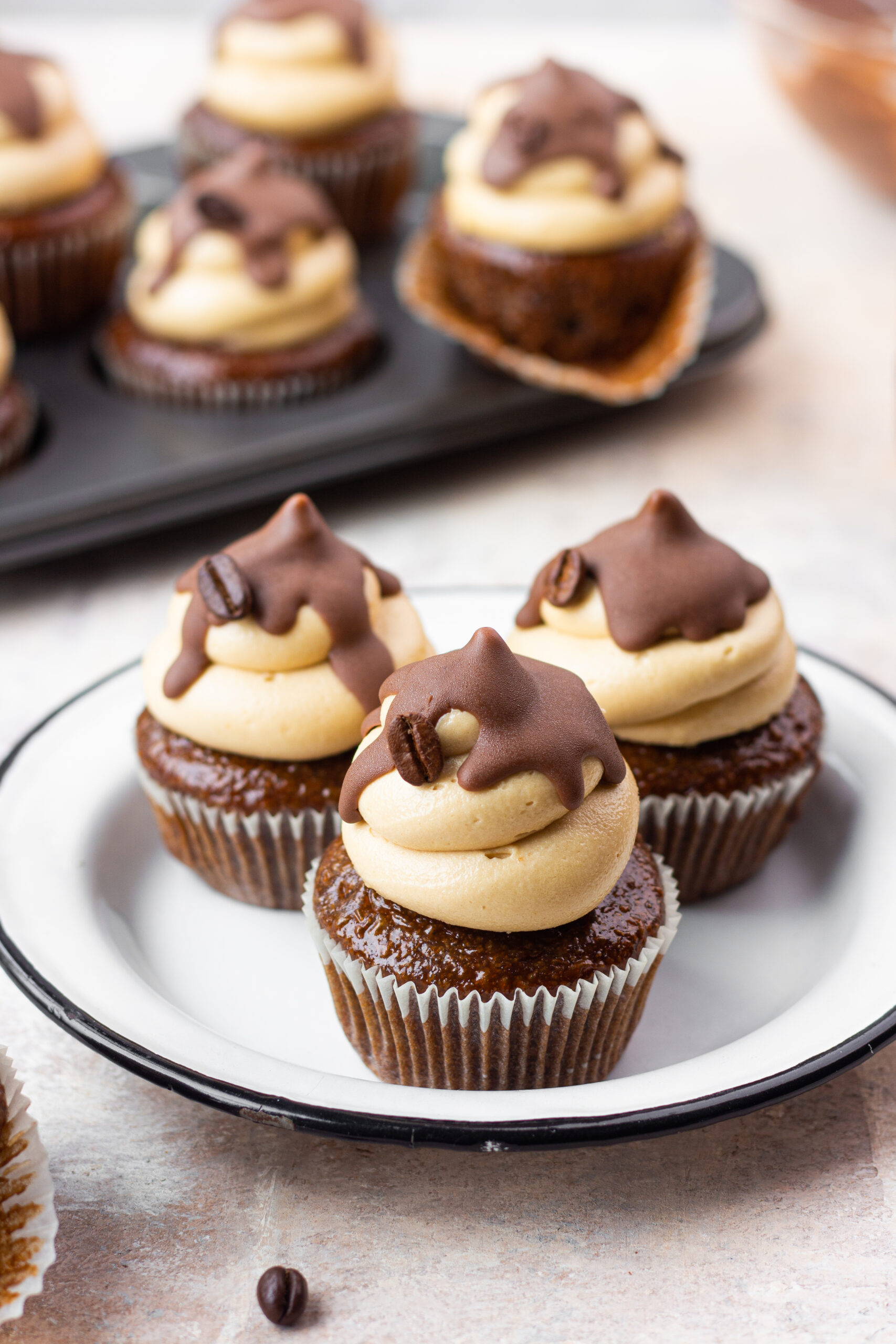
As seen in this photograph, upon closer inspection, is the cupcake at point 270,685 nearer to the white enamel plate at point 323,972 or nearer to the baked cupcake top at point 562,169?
the white enamel plate at point 323,972

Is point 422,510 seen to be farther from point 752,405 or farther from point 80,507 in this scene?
point 752,405

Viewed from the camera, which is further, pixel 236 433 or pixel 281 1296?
pixel 236 433

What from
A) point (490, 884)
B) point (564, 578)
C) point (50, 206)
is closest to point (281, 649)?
point (564, 578)

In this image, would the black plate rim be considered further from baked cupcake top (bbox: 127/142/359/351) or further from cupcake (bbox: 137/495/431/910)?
baked cupcake top (bbox: 127/142/359/351)

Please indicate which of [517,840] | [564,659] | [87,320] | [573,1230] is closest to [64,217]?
[87,320]

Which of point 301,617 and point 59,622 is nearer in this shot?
point 301,617

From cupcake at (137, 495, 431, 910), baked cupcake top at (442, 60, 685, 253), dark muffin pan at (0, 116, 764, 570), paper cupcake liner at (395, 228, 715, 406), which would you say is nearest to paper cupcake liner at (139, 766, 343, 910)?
cupcake at (137, 495, 431, 910)

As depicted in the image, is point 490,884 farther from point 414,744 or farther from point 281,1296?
point 281,1296
